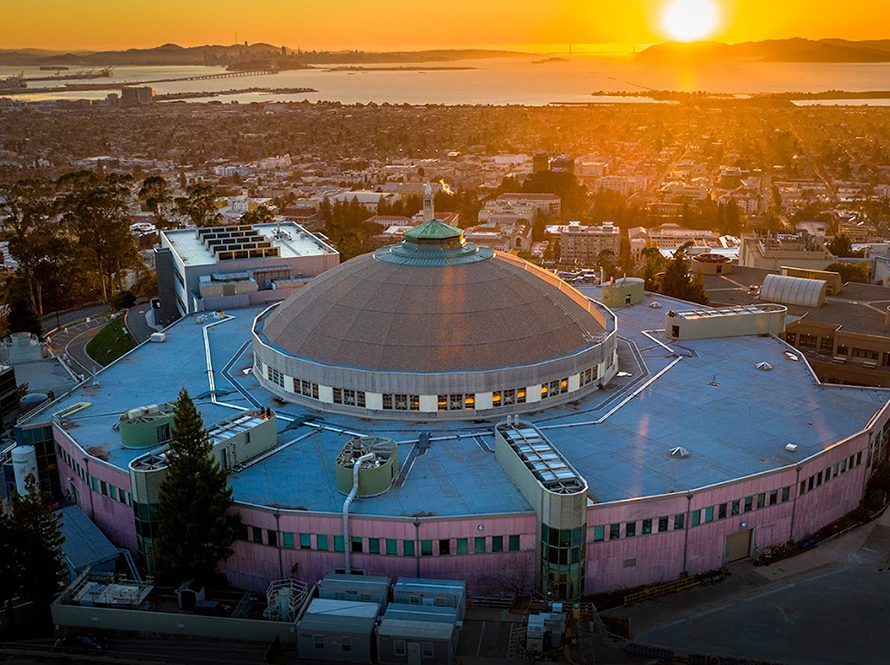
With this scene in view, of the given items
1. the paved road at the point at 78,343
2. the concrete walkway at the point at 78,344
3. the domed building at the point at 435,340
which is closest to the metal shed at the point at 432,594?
the domed building at the point at 435,340

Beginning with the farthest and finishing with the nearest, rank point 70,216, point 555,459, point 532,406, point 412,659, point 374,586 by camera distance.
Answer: point 70,216, point 532,406, point 555,459, point 374,586, point 412,659

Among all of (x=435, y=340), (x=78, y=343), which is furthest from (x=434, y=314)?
(x=78, y=343)

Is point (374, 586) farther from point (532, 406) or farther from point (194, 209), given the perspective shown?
point (194, 209)

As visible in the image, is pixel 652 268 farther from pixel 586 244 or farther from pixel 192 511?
pixel 192 511

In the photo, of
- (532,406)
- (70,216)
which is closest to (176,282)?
(70,216)

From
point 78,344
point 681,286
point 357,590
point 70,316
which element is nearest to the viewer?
point 357,590

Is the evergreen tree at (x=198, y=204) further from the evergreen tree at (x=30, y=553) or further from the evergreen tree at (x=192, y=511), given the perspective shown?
the evergreen tree at (x=30, y=553)
